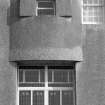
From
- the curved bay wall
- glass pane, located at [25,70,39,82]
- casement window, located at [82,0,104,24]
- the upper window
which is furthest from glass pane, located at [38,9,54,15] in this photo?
glass pane, located at [25,70,39,82]

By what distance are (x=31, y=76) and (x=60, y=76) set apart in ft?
4.33

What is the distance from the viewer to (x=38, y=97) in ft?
45.6

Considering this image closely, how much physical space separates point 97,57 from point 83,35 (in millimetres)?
1152

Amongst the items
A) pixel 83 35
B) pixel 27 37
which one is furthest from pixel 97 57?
pixel 27 37

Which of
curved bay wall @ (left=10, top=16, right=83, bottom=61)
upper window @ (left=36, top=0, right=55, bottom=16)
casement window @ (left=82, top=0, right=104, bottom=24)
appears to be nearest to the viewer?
curved bay wall @ (left=10, top=16, right=83, bottom=61)

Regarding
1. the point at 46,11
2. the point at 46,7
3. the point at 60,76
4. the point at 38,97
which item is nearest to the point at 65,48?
the point at 60,76

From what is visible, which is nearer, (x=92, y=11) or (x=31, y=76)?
(x=31, y=76)

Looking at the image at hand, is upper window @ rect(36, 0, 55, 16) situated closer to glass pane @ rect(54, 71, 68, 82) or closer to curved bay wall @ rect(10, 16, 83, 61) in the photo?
curved bay wall @ rect(10, 16, 83, 61)

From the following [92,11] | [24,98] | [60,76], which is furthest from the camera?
[92,11]

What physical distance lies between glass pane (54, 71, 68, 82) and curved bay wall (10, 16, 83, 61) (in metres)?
1.12

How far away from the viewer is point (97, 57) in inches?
532

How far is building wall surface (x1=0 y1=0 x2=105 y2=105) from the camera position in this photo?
13164 mm

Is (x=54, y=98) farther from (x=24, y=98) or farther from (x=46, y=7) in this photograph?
(x=46, y=7)

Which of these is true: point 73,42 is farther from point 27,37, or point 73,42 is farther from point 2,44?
point 2,44
